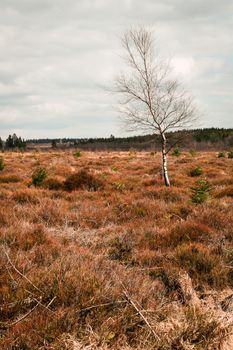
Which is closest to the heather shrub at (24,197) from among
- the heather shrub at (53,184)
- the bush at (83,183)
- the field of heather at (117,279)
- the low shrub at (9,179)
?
the field of heather at (117,279)

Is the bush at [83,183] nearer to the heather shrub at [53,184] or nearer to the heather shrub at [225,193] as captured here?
the heather shrub at [53,184]

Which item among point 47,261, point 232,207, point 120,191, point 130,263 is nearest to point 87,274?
point 47,261

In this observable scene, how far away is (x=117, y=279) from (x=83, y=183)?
8516 mm

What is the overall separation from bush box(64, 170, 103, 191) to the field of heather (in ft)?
12.3

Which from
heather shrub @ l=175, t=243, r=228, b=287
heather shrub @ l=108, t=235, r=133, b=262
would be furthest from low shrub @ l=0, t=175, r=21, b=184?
heather shrub @ l=175, t=243, r=228, b=287

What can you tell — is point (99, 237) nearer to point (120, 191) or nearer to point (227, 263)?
point (227, 263)

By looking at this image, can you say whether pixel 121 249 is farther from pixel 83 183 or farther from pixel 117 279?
pixel 83 183

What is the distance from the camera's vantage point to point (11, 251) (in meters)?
4.89

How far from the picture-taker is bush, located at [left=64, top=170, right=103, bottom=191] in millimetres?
12109

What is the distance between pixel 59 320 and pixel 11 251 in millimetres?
1940

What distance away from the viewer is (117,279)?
4.00 metres

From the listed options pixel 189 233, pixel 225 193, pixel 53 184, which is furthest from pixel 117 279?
pixel 53 184

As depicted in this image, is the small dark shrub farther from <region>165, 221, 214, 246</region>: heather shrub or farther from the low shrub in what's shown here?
the low shrub

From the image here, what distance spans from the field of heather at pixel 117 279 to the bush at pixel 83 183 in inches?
147
